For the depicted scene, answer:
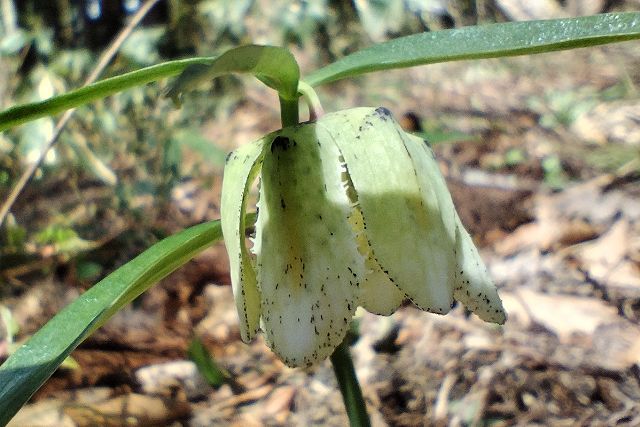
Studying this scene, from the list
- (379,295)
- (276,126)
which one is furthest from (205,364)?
(276,126)

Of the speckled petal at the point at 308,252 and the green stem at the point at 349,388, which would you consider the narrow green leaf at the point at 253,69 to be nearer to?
the speckled petal at the point at 308,252

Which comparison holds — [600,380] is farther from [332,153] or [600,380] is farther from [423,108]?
[423,108]

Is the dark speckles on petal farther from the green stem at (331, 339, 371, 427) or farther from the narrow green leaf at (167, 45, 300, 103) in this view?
the green stem at (331, 339, 371, 427)

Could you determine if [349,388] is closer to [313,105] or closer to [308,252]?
[308,252]

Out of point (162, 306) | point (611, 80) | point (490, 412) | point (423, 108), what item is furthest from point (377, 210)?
point (611, 80)

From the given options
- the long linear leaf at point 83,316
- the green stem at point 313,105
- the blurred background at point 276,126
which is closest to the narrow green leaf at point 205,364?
the blurred background at point 276,126

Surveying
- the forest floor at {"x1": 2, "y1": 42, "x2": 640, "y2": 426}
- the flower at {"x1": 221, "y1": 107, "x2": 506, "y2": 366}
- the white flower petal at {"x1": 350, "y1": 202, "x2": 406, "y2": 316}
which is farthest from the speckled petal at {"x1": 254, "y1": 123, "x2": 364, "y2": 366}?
the forest floor at {"x1": 2, "y1": 42, "x2": 640, "y2": 426}
